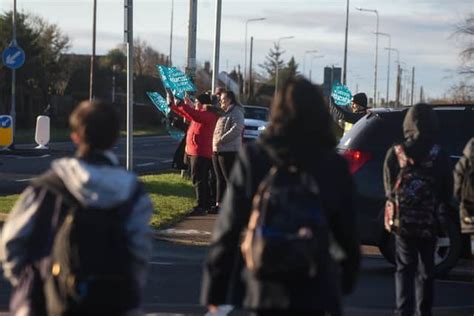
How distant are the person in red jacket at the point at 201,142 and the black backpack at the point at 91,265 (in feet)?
32.9

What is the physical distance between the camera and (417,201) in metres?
7.33

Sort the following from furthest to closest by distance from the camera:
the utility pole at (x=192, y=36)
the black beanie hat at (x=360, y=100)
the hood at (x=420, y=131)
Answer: the utility pole at (x=192, y=36), the black beanie hat at (x=360, y=100), the hood at (x=420, y=131)

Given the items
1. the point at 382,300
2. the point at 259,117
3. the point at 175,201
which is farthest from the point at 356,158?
the point at 259,117

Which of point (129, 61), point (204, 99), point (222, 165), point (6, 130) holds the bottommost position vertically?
point (6, 130)

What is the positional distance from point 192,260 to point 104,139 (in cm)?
666

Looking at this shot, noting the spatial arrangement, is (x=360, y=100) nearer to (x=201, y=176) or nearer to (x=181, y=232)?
(x=201, y=176)

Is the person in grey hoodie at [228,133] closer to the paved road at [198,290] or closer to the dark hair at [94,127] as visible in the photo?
the paved road at [198,290]

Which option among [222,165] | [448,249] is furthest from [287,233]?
[222,165]

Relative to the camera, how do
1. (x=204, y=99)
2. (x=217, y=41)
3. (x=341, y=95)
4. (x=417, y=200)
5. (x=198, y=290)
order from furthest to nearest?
(x=341, y=95)
(x=217, y=41)
(x=204, y=99)
(x=198, y=290)
(x=417, y=200)

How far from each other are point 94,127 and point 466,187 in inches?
145

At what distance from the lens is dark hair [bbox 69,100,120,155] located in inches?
178

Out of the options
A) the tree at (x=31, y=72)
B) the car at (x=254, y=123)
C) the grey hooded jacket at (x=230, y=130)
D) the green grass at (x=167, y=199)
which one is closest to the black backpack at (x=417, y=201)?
the green grass at (x=167, y=199)

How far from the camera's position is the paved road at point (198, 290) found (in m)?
8.64

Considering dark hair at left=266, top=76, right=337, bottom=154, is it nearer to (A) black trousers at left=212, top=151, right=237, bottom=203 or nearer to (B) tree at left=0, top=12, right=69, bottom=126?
(A) black trousers at left=212, top=151, right=237, bottom=203
